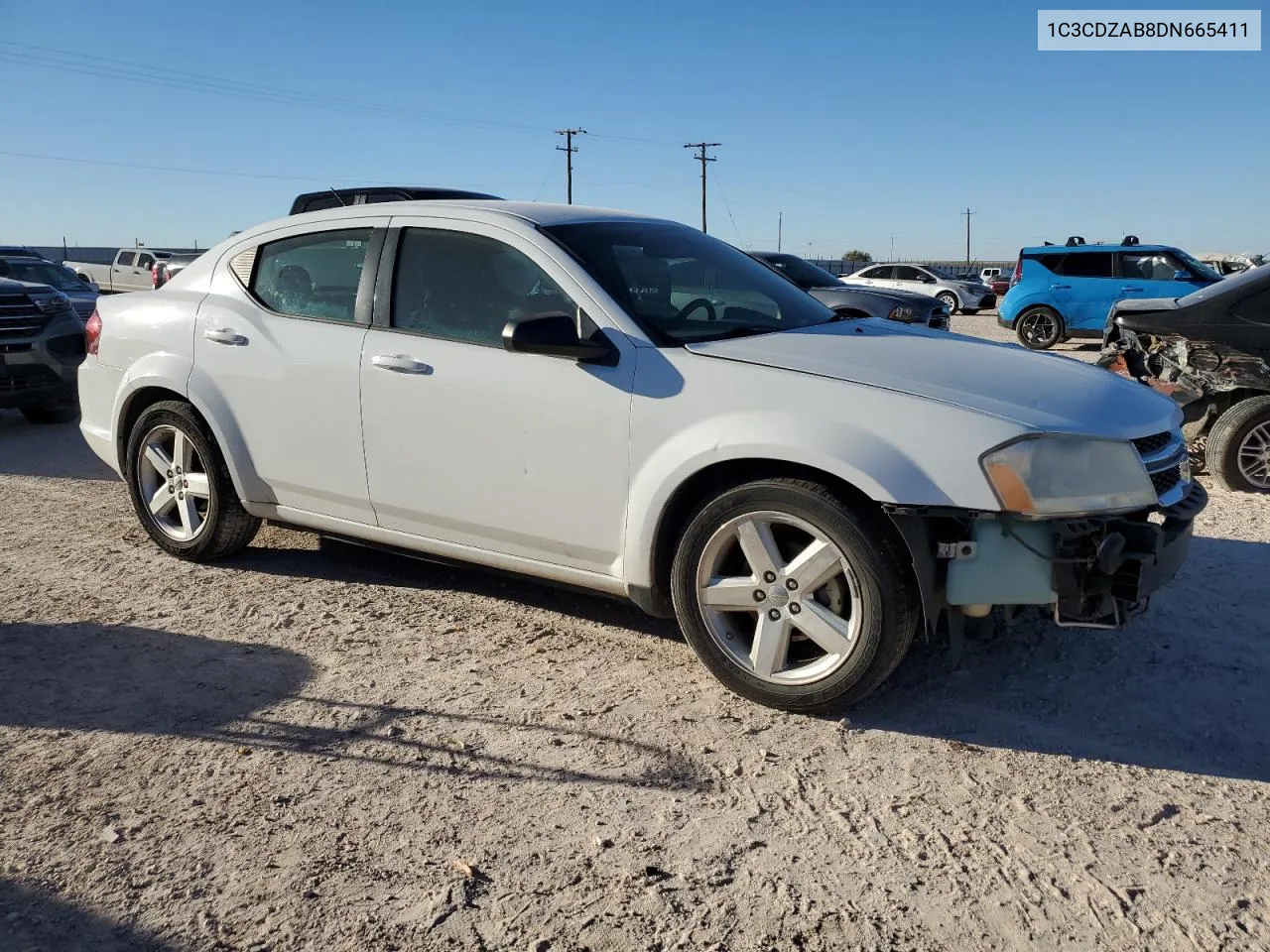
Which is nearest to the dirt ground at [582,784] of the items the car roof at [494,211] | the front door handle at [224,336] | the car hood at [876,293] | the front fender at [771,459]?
the front fender at [771,459]

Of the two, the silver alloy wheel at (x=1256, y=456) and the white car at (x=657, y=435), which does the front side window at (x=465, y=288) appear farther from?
the silver alloy wheel at (x=1256, y=456)

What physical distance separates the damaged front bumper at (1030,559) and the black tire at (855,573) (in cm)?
8

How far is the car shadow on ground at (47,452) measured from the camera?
7.50 metres

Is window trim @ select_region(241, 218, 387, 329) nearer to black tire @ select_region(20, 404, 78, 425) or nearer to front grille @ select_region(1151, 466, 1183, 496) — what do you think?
front grille @ select_region(1151, 466, 1183, 496)

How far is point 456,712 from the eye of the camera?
3.53 metres

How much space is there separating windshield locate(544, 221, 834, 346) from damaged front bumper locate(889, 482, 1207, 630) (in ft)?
3.74

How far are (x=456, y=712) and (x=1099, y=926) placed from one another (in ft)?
6.61

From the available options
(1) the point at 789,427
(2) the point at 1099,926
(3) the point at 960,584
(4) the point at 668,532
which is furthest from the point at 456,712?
(2) the point at 1099,926

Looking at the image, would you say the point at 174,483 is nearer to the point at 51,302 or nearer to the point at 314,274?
the point at 314,274

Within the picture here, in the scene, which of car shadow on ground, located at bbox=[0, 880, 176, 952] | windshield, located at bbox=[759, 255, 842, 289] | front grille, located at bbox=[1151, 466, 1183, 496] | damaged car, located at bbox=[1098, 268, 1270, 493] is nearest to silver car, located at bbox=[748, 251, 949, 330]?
windshield, located at bbox=[759, 255, 842, 289]

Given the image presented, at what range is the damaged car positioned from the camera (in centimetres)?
659

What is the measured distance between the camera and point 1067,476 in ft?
10.4

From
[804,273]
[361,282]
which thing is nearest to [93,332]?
[361,282]

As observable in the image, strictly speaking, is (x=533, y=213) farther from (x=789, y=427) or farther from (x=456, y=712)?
(x=456, y=712)
